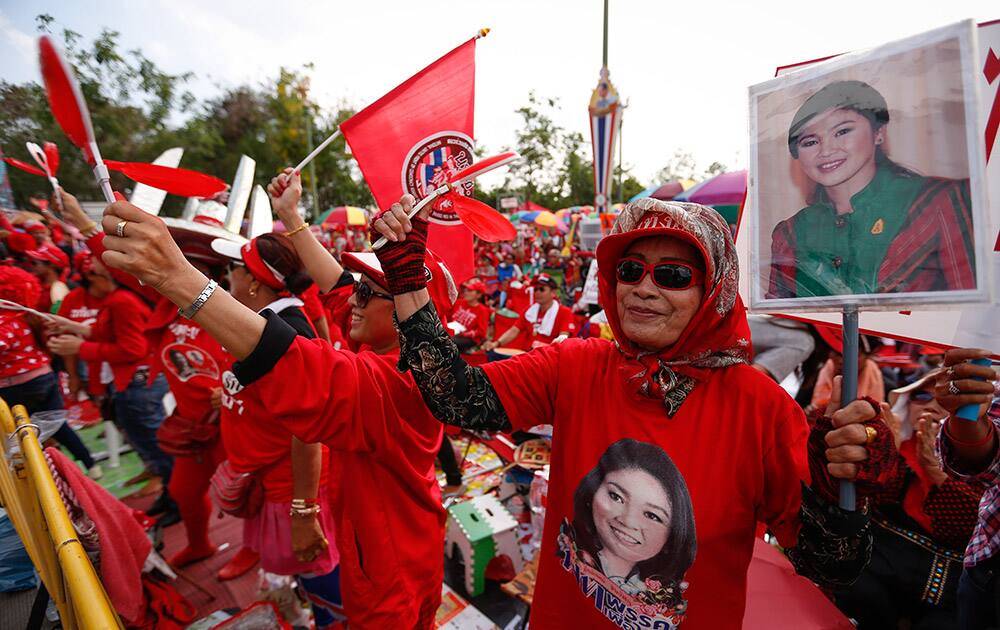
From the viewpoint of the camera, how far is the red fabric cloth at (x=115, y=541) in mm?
1919

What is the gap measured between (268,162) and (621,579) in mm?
28883

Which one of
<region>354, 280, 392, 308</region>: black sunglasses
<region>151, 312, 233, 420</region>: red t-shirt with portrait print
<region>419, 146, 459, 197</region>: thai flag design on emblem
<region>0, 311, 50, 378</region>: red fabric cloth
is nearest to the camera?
<region>354, 280, 392, 308</region>: black sunglasses

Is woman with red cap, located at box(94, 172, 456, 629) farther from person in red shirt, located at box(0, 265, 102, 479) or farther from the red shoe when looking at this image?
person in red shirt, located at box(0, 265, 102, 479)

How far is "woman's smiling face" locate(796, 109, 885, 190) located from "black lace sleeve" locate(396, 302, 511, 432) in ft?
3.35

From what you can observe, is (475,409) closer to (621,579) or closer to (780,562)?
(621,579)

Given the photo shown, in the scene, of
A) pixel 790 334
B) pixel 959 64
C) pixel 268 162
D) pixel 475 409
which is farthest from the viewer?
pixel 268 162

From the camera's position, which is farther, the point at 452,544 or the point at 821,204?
the point at 452,544

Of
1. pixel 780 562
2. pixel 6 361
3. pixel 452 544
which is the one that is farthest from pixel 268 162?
pixel 780 562

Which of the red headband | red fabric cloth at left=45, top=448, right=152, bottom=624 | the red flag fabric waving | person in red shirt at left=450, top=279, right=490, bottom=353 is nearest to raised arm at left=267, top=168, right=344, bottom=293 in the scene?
the red headband

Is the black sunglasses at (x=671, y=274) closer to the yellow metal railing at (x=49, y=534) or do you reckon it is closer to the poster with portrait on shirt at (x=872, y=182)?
the poster with portrait on shirt at (x=872, y=182)

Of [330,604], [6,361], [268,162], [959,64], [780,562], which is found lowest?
[330,604]

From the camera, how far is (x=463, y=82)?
7.40ft

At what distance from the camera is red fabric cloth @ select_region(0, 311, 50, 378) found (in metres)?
3.68

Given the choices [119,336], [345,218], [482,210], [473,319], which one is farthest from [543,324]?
[345,218]
